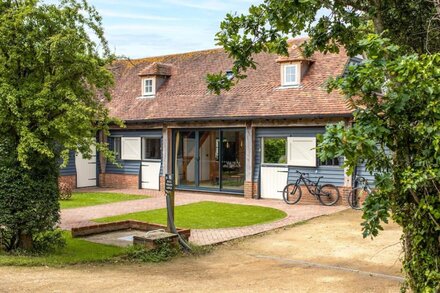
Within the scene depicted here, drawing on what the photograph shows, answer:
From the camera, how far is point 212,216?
13.9 meters

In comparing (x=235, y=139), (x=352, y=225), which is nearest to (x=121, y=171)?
(x=235, y=139)

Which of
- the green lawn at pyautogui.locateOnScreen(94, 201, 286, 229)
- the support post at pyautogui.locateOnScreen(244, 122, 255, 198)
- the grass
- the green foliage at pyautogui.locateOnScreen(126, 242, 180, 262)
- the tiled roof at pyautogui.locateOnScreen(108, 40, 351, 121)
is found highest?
the tiled roof at pyautogui.locateOnScreen(108, 40, 351, 121)

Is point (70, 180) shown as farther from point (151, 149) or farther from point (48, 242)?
point (48, 242)

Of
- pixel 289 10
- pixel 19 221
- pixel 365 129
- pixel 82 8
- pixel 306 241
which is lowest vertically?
pixel 306 241

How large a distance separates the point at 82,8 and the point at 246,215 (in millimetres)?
7539

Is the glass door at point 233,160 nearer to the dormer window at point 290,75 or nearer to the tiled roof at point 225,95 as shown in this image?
the tiled roof at point 225,95

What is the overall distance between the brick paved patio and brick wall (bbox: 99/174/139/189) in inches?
41.0

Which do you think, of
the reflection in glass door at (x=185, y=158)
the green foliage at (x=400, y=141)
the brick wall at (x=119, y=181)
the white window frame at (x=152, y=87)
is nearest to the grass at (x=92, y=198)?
the brick wall at (x=119, y=181)

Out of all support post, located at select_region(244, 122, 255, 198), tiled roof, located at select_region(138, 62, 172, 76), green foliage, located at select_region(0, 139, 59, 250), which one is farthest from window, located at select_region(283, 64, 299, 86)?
green foliage, located at select_region(0, 139, 59, 250)

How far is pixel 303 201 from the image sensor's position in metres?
17.0

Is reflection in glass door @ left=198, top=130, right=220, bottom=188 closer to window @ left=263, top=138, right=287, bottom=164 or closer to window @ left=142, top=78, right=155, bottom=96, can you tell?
window @ left=263, top=138, right=287, bottom=164

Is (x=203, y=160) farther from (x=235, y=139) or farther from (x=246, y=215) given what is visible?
(x=246, y=215)

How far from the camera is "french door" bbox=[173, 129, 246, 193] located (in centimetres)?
1888

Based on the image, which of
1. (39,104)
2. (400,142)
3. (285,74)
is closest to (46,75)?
(39,104)
